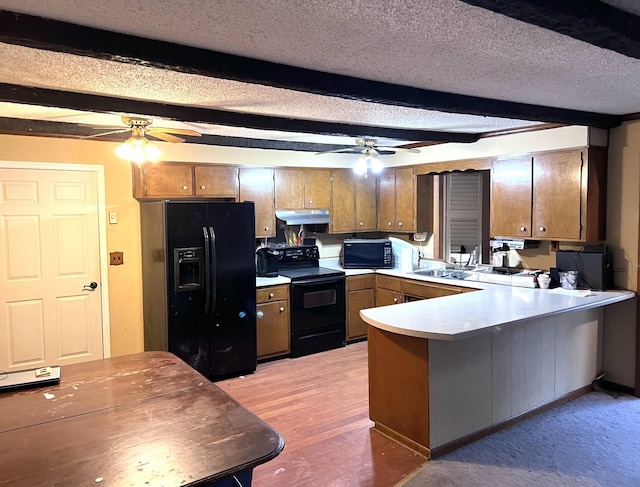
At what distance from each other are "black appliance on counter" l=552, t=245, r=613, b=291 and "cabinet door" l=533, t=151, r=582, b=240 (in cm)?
15

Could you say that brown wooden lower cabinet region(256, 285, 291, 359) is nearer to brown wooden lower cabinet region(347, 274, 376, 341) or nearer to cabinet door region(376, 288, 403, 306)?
brown wooden lower cabinet region(347, 274, 376, 341)

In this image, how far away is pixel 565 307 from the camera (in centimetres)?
334

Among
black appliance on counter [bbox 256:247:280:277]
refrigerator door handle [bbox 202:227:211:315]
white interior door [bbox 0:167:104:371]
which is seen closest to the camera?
white interior door [bbox 0:167:104:371]

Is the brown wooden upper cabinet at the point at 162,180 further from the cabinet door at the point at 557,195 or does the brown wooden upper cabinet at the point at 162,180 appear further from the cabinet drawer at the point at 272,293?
the cabinet door at the point at 557,195

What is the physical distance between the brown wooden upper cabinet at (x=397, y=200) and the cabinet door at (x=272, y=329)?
1.63 m

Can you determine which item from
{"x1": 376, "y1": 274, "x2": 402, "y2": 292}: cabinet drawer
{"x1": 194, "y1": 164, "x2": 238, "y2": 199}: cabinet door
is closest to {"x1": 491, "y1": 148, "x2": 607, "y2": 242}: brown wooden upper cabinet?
{"x1": 376, "y1": 274, "x2": 402, "y2": 292}: cabinet drawer

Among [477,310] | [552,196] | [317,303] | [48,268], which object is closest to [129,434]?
[477,310]

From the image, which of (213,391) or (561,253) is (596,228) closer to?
(561,253)

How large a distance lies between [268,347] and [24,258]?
2.26 metres

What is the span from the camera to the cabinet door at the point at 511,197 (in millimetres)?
4238

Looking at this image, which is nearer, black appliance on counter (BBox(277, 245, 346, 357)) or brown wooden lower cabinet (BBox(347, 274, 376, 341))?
black appliance on counter (BBox(277, 245, 346, 357))

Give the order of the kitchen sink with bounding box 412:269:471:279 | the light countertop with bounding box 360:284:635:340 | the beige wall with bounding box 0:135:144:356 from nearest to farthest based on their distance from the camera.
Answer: the light countertop with bounding box 360:284:635:340
the beige wall with bounding box 0:135:144:356
the kitchen sink with bounding box 412:269:471:279

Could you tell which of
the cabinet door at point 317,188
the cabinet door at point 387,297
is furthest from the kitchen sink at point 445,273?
the cabinet door at point 317,188

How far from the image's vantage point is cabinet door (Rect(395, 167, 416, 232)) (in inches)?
211
